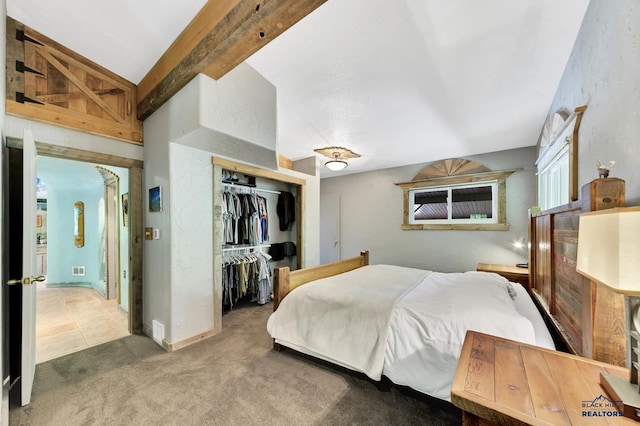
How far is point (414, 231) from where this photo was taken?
4.57 meters

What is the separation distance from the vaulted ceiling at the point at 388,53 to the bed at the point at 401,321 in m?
1.74

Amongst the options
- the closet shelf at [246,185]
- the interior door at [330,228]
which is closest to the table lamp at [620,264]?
the closet shelf at [246,185]

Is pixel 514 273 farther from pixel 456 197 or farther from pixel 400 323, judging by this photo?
pixel 400 323

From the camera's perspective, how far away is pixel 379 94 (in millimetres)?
2354

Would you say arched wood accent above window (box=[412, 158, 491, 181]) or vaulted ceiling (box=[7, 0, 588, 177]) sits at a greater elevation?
vaulted ceiling (box=[7, 0, 588, 177])

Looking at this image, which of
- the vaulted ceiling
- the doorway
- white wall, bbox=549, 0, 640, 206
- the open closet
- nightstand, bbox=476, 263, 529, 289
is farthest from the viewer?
nightstand, bbox=476, 263, 529, 289

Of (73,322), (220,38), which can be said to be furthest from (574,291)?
(73,322)

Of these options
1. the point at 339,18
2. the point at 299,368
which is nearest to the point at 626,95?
the point at 339,18

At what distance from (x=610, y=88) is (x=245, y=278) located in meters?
3.58

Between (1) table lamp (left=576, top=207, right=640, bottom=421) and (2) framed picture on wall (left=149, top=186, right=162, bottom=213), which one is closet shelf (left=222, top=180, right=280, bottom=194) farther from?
(1) table lamp (left=576, top=207, right=640, bottom=421)

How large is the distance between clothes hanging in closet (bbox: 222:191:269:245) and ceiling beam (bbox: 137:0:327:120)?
1400 mm

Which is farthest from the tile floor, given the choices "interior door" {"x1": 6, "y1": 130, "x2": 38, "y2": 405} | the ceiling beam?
the ceiling beam

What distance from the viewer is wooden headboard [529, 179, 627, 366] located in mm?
986

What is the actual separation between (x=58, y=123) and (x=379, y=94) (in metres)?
2.86
